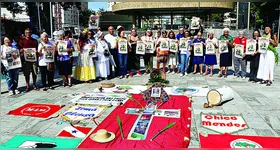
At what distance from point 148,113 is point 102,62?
3.88 metres

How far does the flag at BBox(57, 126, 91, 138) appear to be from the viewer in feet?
13.6

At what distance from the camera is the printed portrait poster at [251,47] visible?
7.90 metres

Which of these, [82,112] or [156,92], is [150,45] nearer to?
[156,92]

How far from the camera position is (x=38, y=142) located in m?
3.89

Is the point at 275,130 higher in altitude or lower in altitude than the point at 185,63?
lower

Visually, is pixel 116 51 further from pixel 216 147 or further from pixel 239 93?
pixel 216 147

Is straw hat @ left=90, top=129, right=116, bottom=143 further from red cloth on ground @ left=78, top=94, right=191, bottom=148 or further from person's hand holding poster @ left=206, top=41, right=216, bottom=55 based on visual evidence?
person's hand holding poster @ left=206, top=41, right=216, bottom=55

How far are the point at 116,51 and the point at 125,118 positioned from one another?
14.9 feet

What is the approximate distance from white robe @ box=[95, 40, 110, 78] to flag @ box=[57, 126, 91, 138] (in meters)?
4.18

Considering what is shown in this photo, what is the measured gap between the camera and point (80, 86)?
782 centimetres

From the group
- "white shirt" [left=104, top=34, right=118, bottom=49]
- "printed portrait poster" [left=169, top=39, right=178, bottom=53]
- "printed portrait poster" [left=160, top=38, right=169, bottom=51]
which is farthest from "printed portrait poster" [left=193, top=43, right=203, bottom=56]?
"white shirt" [left=104, top=34, right=118, bottom=49]

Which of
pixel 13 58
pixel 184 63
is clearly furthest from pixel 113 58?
pixel 13 58

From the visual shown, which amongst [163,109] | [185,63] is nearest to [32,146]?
[163,109]

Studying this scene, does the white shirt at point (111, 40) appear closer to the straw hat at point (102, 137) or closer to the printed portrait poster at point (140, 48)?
the printed portrait poster at point (140, 48)
